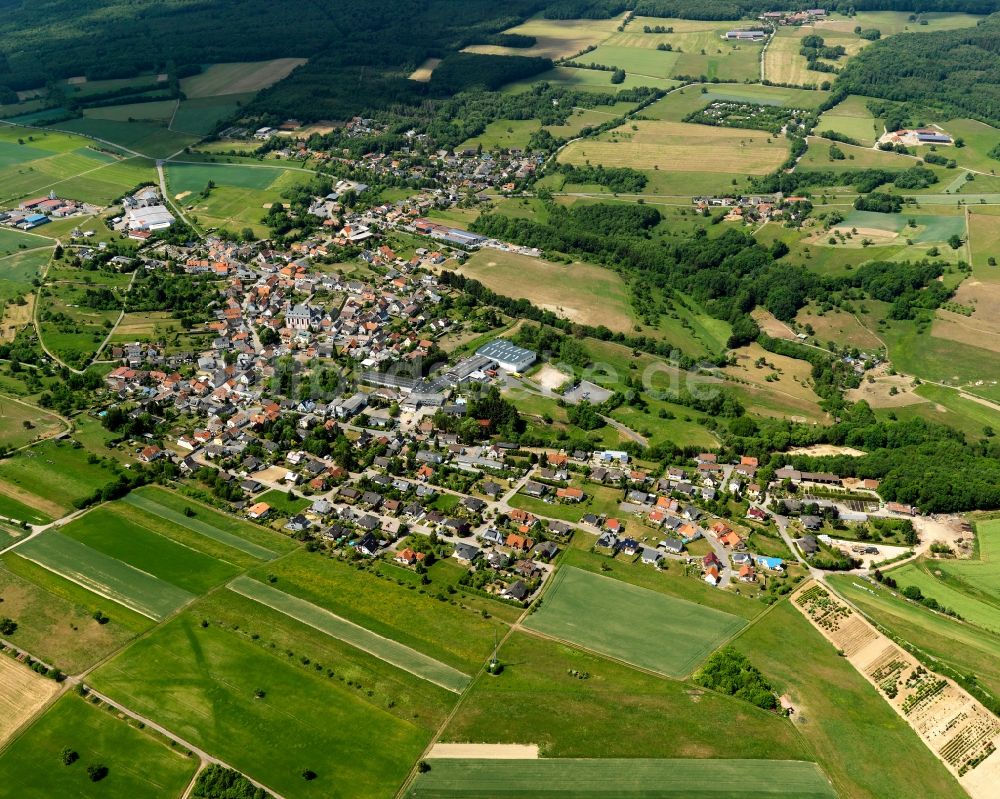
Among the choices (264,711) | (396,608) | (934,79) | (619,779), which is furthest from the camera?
(934,79)

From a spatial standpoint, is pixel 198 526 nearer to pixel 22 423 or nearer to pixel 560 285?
pixel 22 423

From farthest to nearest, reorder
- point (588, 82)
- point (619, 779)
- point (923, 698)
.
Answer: point (588, 82) → point (923, 698) → point (619, 779)

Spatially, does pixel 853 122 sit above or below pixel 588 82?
below

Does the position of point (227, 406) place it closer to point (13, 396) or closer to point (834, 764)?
point (13, 396)

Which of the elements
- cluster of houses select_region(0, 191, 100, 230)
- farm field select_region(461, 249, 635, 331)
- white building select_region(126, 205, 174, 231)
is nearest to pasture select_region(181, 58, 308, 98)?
cluster of houses select_region(0, 191, 100, 230)

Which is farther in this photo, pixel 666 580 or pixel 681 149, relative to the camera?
pixel 681 149

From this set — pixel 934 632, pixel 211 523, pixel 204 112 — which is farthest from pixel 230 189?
pixel 934 632
